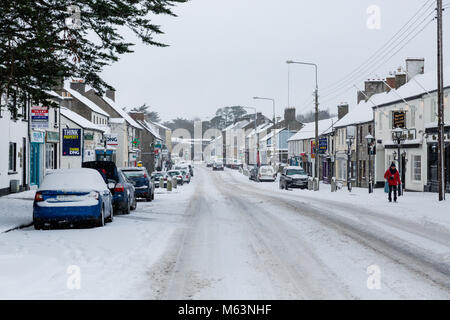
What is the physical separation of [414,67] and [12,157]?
30116 millimetres

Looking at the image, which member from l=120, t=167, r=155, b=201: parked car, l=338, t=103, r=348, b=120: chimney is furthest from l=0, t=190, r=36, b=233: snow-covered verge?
l=338, t=103, r=348, b=120: chimney

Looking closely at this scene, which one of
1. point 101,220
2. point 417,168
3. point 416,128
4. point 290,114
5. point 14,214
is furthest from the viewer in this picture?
point 290,114

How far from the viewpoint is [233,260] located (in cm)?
960

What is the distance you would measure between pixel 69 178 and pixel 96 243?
3542mm

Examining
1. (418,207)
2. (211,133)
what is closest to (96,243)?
(418,207)

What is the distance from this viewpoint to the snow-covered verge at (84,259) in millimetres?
7289

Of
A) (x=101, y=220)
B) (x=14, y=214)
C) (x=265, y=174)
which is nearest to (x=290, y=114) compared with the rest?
(x=265, y=174)

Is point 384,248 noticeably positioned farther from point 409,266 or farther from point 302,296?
point 302,296

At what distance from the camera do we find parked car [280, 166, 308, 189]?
4355 cm

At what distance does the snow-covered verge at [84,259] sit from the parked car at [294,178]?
1097 inches

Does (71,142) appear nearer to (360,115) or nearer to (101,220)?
(101,220)

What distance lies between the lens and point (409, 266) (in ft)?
30.1

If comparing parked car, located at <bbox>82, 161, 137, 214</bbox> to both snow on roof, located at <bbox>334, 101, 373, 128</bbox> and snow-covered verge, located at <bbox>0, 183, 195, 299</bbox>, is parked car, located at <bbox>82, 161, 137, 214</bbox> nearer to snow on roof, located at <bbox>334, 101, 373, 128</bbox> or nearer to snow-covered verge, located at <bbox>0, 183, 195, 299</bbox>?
snow-covered verge, located at <bbox>0, 183, 195, 299</bbox>

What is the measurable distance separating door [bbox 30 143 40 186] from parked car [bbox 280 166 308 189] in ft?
59.4
